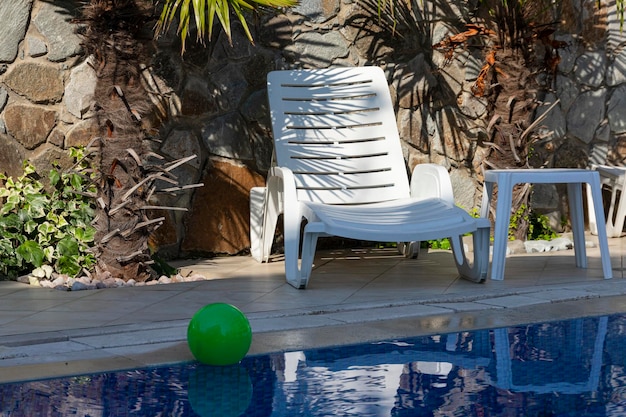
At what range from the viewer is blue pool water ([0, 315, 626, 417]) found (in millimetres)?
2660

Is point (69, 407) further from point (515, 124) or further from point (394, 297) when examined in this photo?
point (515, 124)

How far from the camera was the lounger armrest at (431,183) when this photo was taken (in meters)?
5.33

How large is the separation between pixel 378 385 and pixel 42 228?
2.97 m

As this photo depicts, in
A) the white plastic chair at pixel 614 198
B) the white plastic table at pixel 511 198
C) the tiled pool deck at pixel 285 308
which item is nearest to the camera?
the tiled pool deck at pixel 285 308

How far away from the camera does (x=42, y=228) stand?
5336mm

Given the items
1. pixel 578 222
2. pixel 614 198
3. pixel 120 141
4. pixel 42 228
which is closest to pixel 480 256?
pixel 578 222

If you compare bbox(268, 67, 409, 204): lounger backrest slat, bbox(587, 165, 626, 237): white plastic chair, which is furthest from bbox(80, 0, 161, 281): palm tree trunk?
bbox(587, 165, 626, 237): white plastic chair

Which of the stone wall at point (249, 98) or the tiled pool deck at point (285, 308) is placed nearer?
the tiled pool deck at point (285, 308)

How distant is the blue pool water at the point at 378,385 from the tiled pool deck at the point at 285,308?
0.16 metres

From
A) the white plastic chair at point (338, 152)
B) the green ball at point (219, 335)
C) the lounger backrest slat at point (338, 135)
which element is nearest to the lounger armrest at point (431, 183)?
the white plastic chair at point (338, 152)

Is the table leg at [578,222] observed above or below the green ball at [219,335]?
below

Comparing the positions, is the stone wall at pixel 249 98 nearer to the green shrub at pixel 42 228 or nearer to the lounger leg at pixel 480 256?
the green shrub at pixel 42 228

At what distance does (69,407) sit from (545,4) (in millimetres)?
5405

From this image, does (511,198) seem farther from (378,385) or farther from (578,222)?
(378,385)
